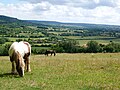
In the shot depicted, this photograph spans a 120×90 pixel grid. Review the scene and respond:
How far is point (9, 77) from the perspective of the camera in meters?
19.5

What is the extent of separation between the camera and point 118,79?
19172mm

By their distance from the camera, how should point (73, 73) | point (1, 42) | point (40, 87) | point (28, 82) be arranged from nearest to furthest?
point (40, 87) < point (28, 82) < point (73, 73) < point (1, 42)

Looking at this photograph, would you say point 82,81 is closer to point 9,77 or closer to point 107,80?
point 107,80

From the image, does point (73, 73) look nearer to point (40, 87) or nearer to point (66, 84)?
point (66, 84)

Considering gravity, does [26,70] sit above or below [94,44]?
above

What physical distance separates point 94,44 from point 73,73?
74.5 metres

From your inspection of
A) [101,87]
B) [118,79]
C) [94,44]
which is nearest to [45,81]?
[101,87]

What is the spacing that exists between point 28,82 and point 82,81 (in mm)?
3644

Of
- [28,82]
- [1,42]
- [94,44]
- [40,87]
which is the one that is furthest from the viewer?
[1,42]

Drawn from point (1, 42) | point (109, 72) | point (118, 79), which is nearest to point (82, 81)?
point (118, 79)

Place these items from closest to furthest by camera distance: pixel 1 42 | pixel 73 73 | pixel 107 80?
pixel 107 80 < pixel 73 73 < pixel 1 42

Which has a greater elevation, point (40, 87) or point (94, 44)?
point (40, 87)

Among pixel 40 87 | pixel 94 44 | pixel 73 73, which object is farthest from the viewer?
pixel 94 44

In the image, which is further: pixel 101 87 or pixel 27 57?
pixel 27 57
